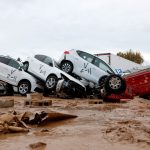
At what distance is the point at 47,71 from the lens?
18125 millimetres

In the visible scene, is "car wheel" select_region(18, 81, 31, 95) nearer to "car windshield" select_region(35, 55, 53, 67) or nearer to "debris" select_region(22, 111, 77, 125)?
"car windshield" select_region(35, 55, 53, 67)

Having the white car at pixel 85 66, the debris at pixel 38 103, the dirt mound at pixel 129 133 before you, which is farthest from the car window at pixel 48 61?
the dirt mound at pixel 129 133

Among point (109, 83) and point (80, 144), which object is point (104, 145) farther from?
point (109, 83)

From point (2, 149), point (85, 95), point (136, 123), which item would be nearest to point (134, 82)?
point (85, 95)

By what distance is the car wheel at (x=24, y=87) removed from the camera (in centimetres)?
1844

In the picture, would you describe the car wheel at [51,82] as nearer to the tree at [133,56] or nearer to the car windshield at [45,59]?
the car windshield at [45,59]

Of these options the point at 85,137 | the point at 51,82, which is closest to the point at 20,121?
the point at 85,137

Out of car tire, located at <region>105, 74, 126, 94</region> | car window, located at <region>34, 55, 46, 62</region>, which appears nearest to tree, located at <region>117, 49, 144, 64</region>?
car window, located at <region>34, 55, 46, 62</region>

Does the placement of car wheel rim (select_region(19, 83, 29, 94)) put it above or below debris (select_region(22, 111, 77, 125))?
above

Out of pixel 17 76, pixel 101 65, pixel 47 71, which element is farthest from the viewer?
pixel 17 76

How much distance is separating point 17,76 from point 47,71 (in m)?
1.45

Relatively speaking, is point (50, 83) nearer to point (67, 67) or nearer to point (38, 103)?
point (67, 67)

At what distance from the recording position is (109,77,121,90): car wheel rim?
15.8 m

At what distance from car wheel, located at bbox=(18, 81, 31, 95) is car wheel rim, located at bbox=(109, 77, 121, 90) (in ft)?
13.7
